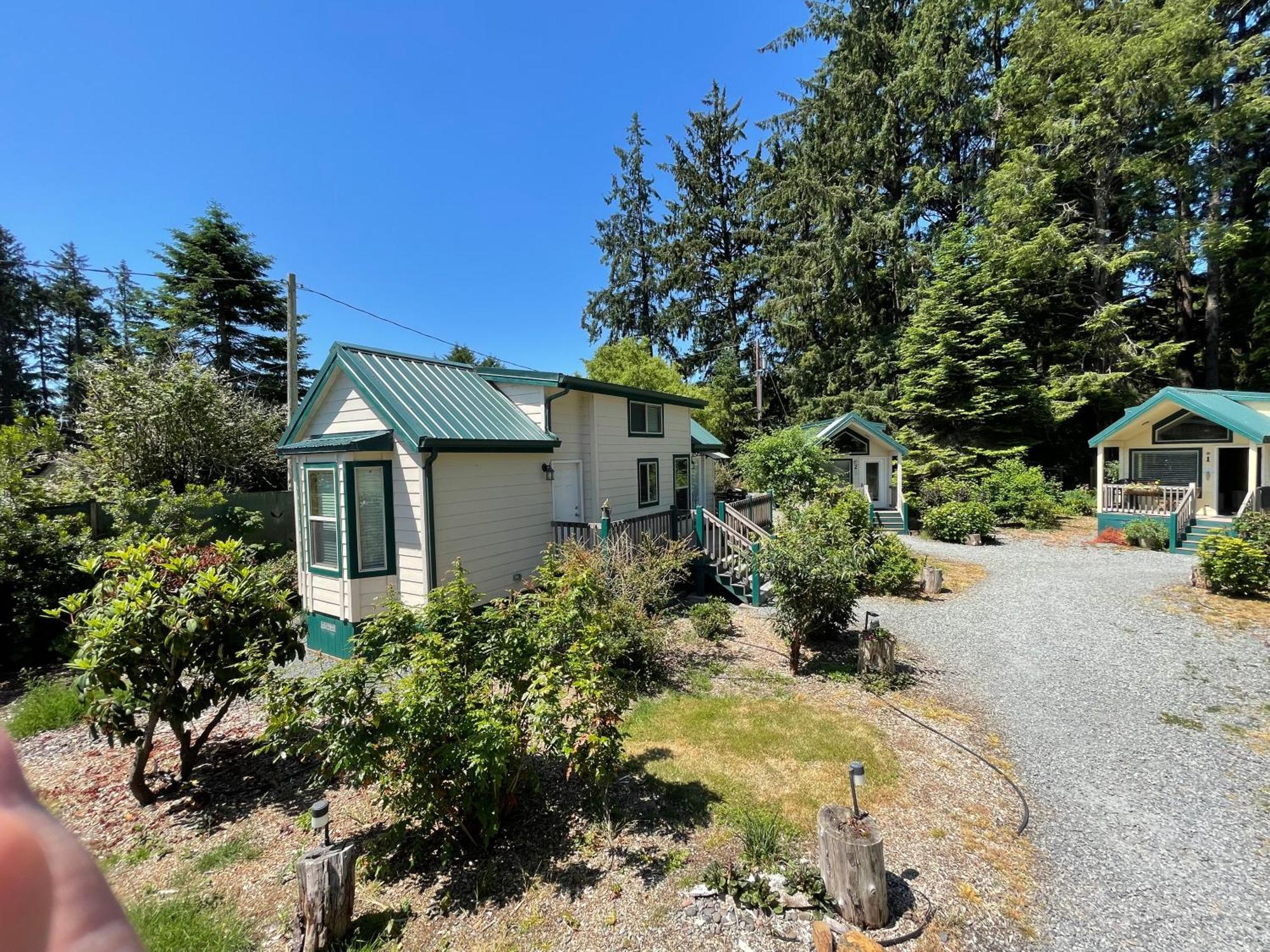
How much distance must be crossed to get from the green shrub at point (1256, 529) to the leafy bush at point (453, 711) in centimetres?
1430

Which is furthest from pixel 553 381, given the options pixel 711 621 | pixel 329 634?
pixel 329 634

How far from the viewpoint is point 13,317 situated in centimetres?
3472

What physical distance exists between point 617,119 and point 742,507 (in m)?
28.9

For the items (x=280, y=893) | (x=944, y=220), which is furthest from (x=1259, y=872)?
(x=944, y=220)

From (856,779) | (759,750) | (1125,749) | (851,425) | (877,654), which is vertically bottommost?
(1125,749)

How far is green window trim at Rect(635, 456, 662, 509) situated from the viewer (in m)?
12.3

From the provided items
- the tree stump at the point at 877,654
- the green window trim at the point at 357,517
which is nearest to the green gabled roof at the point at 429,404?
the green window trim at the point at 357,517

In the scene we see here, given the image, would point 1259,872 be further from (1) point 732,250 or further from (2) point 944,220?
(1) point 732,250

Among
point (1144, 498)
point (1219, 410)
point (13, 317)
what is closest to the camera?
point (1219, 410)

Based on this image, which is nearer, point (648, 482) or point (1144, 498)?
point (648, 482)

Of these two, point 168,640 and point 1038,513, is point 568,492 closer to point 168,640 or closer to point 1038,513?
point 168,640

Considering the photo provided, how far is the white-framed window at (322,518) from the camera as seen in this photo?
8.29 m

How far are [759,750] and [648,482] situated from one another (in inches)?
318

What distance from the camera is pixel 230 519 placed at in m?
11.2
